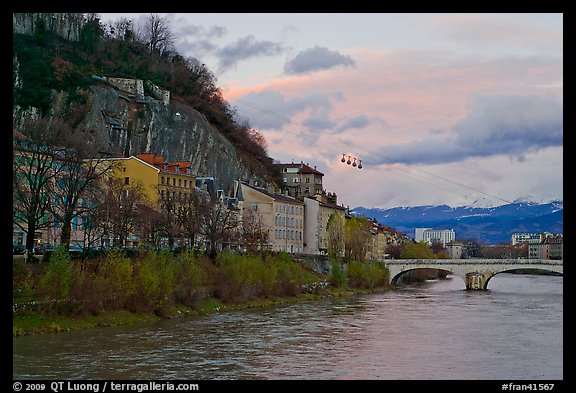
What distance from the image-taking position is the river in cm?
2689

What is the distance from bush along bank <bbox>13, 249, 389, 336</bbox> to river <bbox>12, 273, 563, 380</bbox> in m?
1.41

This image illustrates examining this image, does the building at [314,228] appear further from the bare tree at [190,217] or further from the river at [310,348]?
the river at [310,348]

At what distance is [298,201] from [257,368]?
66.8m

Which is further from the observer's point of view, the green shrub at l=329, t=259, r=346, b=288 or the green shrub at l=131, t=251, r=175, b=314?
the green shrub at l=329, t=259, r=346, b=288

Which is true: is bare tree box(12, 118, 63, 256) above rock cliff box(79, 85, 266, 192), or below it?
below

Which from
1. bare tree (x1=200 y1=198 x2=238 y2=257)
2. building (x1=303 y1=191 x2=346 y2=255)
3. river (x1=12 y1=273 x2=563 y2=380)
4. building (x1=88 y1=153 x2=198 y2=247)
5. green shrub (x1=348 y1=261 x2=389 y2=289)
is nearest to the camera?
river (x1=12 y1=273 x2=563 y2=380)

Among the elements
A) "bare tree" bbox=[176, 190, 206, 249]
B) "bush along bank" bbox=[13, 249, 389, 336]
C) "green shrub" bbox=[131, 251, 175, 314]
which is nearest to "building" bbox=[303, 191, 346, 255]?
"bush along bank" bbox=[13, 249, 389, 336]

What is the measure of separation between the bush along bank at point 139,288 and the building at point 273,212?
67.0ft

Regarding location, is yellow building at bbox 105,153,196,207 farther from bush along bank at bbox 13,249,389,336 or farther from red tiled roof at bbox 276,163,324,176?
red tiled roof at bbox 276,163,324,176

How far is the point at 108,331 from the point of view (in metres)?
37.3

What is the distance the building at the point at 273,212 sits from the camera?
86000 mm
